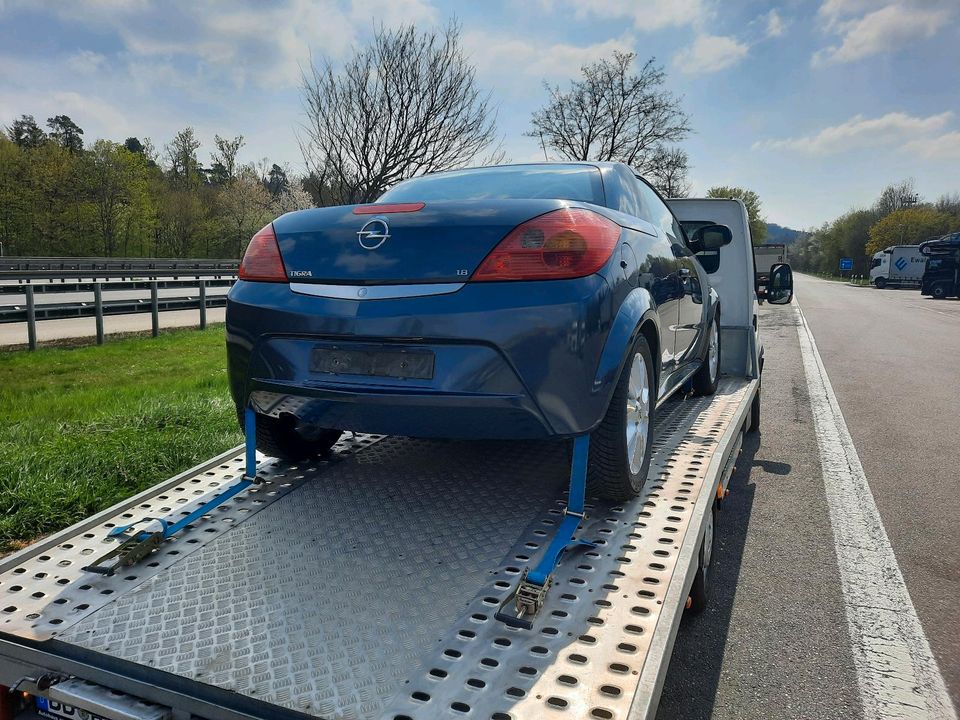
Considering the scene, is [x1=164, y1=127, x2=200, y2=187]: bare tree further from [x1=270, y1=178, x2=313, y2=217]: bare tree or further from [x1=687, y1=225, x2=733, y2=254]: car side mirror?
[x1=687, y1=225, x2=733, y2=254]: car side mirror

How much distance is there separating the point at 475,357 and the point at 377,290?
41cm

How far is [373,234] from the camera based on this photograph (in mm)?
2475

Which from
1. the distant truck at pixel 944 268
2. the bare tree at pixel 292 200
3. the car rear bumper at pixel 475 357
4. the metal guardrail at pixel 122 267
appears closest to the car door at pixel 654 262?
the car rear bumper at pixel 475 357

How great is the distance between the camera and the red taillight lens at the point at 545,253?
2.34 meters

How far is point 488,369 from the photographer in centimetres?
230

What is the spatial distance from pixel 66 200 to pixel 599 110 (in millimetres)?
36007

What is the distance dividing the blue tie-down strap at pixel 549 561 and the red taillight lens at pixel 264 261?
4.07 ft

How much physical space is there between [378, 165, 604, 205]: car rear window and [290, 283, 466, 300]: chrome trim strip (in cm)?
88

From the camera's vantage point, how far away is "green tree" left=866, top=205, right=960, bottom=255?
259 ft

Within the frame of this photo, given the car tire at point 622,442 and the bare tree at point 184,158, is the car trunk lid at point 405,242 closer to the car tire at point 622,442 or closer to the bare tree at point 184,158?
the car tire at point 622,442

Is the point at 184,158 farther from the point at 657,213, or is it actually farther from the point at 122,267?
the point at 657,213

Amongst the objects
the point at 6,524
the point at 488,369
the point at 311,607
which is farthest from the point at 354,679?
the point at 6,524

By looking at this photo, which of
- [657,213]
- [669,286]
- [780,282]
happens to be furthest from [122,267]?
[669,286]

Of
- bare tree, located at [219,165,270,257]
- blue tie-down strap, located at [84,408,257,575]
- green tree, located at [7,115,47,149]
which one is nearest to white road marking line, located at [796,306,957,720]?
blue tie-down strap, located at [84,408,257,575]
